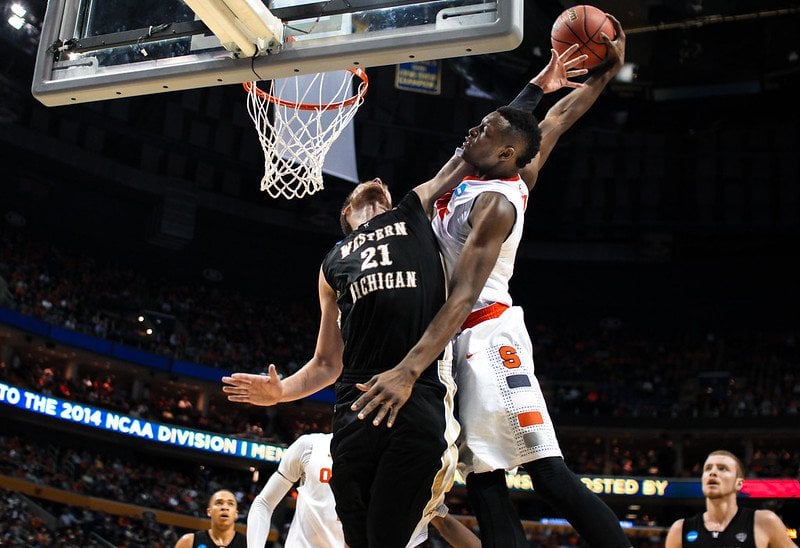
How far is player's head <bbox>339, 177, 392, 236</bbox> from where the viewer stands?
3670 mm

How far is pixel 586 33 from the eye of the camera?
467cm

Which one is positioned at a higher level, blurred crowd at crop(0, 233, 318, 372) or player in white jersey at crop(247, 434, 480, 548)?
blurred crowd at crop(0, 233, 318, 372)

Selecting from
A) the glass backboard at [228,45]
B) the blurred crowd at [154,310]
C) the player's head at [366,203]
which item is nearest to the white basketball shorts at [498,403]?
the player's head at [366,203]

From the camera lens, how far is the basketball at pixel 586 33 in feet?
14.9

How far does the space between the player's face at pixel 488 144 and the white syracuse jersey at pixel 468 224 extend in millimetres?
84

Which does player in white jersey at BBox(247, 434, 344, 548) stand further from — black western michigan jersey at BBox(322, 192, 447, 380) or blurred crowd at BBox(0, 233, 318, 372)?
blurred crowd at BBox(0, 233, 318, 372)

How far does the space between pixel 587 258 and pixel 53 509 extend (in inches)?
694

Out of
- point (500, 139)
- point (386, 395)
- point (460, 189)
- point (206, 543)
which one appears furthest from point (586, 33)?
point (206, 543)

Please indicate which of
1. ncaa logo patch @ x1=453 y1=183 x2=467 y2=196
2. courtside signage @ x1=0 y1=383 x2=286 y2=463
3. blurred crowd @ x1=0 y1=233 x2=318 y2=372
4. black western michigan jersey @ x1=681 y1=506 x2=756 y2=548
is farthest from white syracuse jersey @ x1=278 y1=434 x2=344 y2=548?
blurred crowd @ x1=0 y1=233 x2=318 y2=372

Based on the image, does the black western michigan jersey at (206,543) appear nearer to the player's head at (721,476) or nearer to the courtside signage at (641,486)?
the player's head at (721,476)

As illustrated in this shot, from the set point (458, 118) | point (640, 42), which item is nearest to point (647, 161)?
point (458, 118)

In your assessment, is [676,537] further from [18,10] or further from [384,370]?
[18,10]

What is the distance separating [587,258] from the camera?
2959 cm

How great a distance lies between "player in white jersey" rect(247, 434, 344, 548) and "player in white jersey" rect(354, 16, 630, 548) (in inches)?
83.3
